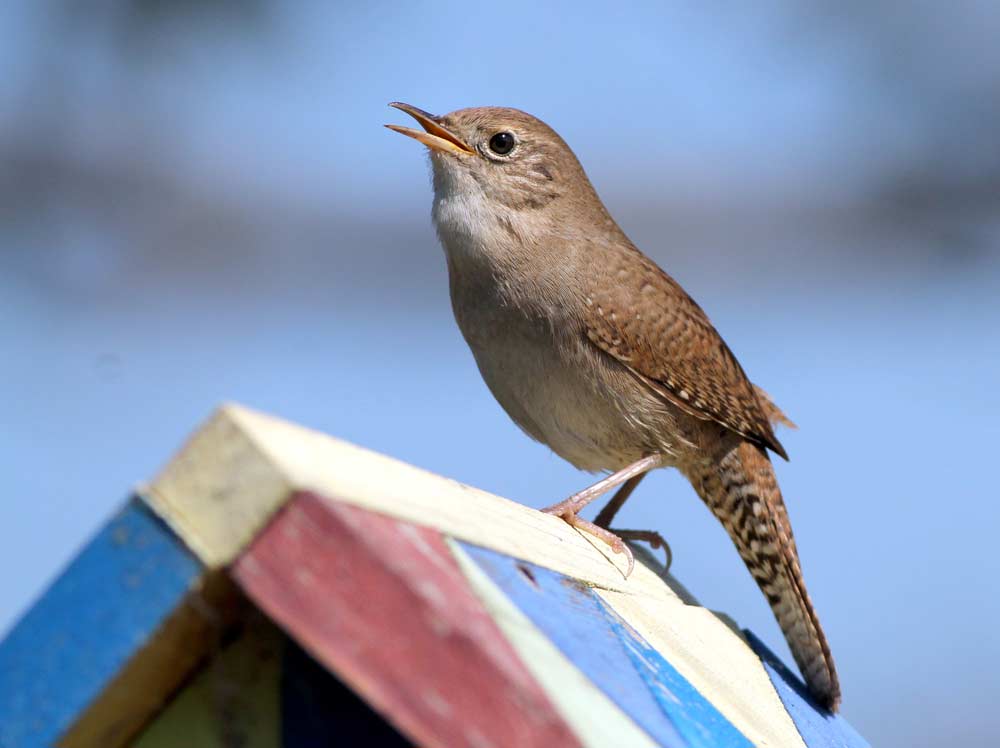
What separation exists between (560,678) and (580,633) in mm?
382

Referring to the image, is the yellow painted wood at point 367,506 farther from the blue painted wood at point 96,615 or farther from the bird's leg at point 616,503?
the bird's leg at point 616,503

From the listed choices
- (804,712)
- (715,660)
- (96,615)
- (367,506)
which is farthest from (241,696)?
(804,712)

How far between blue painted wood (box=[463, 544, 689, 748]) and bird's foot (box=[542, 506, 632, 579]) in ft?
2.38

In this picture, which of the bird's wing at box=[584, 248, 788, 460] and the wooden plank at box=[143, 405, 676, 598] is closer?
the wooden plank at box=[143, 405, 676, 598]

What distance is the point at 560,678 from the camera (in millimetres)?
1980

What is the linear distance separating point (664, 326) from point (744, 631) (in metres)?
1.17

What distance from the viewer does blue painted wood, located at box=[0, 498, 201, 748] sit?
1.85 m

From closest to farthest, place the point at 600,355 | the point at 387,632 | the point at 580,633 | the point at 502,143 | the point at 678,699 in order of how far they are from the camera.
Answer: the point at 387,632
the point at 580,633
the point at 678,699
the point at 600,355
the point at 502,143

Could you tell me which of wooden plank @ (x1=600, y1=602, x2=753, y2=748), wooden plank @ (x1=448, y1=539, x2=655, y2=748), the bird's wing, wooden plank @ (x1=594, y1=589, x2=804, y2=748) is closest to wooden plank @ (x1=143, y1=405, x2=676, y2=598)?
wooden plank @ (x1=448, y1=539, x2=655, y2=748)

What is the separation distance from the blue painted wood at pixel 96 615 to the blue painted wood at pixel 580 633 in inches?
17.8

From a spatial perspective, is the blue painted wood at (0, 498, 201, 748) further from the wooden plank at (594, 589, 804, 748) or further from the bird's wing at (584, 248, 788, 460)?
the bird's wing at (584, 248, 788, 460)

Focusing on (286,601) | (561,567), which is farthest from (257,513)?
(561,567)

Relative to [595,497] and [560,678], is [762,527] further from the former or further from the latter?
[560,678]

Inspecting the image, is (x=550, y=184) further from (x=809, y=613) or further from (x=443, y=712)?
(x=443, y=712)
